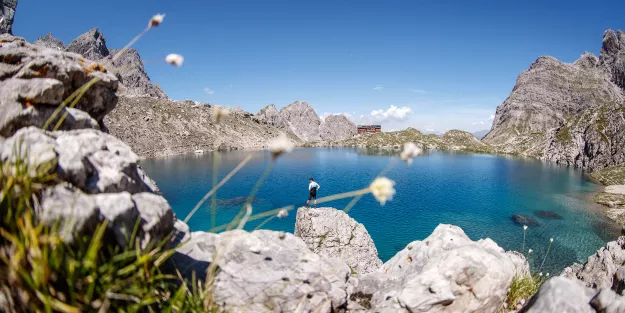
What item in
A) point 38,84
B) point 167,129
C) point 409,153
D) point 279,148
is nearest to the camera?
point 279,148

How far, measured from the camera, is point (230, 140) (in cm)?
17988

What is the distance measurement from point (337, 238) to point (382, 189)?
1860cm

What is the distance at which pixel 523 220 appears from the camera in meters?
43.8

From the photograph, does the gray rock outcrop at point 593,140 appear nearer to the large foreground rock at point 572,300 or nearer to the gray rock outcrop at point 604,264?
the gray rock outcrop at point 604,264

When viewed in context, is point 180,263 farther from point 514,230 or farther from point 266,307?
point 514,230

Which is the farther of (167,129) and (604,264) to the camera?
(167,129)

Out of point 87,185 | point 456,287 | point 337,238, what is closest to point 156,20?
point 87,185

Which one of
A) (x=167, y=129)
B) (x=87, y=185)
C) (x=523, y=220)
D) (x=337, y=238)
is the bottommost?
(x=523, y=220)

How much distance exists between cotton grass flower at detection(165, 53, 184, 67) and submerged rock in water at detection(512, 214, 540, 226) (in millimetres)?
49923

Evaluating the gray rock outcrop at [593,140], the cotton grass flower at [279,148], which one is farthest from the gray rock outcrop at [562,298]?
the gray rock outcrop at [593,140]

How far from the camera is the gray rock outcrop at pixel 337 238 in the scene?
20938 millimetres

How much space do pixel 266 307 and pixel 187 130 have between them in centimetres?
17321

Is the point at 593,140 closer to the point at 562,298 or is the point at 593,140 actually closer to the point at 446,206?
the point at 446,206

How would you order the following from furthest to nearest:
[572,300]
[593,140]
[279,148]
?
[593,140]
[572,300]
[279,148]
